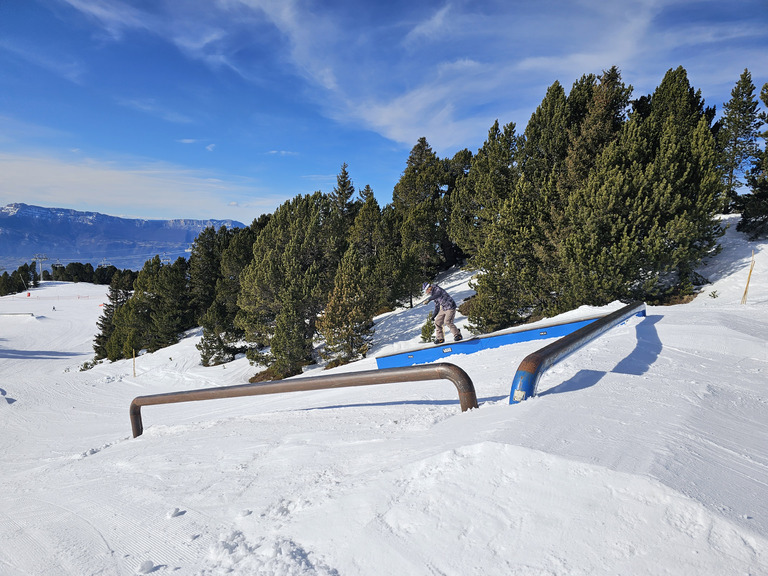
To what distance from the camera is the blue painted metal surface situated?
28.7 ft

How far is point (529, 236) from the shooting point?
18.1m

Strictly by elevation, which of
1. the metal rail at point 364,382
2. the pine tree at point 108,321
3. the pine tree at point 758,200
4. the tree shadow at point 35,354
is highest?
the pine tree at point 758,200

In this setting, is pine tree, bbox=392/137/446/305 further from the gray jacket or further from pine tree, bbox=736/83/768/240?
pine tree, bbox=736/83/768/240

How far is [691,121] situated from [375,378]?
89.9ft

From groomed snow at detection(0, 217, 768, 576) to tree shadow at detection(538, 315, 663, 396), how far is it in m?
0.04

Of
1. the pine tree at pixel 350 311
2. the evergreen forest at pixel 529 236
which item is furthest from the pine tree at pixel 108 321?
the pine tree at pixel 350 311

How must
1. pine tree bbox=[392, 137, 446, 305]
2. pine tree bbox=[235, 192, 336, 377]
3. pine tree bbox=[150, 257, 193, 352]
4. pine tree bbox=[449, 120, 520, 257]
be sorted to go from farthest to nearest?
pine tree bbox=[150, 257, 193, 352] < pine tree bbox=[392, 137, 446, 305] < pine tree bbox=[449, 120, 520, 257] < pine tree bbox=[235, 192, 336, 377]

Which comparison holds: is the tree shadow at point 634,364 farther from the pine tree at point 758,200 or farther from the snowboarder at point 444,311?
the pine tree at point 758,200

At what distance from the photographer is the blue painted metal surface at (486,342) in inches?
345

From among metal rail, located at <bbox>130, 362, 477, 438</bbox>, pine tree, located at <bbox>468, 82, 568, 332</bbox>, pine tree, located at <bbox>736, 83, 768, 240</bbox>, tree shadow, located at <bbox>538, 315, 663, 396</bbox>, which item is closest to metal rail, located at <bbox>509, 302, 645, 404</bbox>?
tree shadow, located at <bbox>538, 315, 663, 396</bbox>

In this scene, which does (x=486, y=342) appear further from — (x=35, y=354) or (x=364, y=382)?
(x=35, y=354)

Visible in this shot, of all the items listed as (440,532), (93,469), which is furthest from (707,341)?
(93,469)

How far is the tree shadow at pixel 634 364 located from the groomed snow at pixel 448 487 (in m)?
0.04

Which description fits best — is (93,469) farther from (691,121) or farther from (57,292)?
(57,292)
